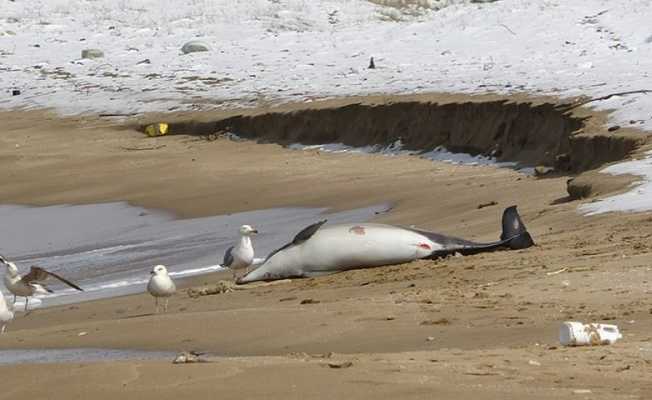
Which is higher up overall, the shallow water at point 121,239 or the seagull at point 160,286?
the seagull at point 160,286

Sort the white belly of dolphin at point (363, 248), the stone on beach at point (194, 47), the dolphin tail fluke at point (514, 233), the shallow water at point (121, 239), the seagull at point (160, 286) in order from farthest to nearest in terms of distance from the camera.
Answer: the stone on beach at point (194, 47) < the shallow water at point (121, 239) < the white belly of dolphin at point (363, 248) < the dolphin tail fluke at point (514, 233) < the seagull at point (160, 286)

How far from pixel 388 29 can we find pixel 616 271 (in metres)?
27.4

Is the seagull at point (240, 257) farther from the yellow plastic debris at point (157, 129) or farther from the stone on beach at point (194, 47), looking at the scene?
the stone on beach at point (194, 47)

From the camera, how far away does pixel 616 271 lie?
989 centimetres

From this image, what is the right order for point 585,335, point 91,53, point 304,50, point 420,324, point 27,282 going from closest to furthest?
point 585,335 → point 420,324 → point 27,282 → point 304,50 → point 91,53

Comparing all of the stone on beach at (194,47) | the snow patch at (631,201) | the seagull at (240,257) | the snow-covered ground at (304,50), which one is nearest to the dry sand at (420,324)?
the snow patch at (631,201)

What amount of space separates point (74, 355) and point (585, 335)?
3276mm

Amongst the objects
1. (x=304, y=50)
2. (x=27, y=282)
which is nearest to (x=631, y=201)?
(x=27, y=282)

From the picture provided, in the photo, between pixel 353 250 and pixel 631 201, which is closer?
pixel 353 250

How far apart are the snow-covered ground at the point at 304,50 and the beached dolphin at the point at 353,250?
9803 mm

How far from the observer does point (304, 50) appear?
34.6m

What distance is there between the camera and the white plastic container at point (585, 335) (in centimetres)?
746

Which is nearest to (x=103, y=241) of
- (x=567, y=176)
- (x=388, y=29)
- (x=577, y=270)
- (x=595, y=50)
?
(x=567, y=176)

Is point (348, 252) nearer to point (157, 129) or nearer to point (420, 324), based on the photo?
point (420, 324)
